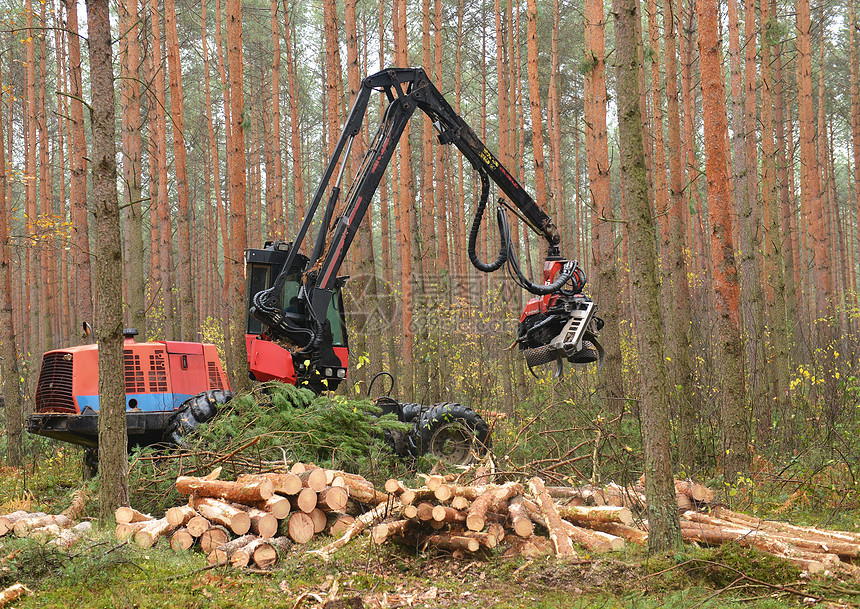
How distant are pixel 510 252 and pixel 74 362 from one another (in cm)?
485

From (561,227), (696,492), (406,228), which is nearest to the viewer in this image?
(696,492)

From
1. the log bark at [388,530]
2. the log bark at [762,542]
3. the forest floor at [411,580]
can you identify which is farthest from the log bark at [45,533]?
the log bark at [762,542]

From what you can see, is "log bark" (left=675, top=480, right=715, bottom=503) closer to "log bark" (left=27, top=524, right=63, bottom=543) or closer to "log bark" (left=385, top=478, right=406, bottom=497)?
"log bark" (left=385, top=478, right=406, bottom=497)

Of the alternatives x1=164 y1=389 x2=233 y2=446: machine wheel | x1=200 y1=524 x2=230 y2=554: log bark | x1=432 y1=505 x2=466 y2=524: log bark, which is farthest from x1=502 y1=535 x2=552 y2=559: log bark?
x1=164 y1=389 x2=233 y2=446: machine wheel

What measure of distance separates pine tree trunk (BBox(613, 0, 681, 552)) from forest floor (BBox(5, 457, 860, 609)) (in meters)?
0.35

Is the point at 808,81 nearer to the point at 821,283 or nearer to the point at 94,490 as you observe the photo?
the point at 821,283

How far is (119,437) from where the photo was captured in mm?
5746

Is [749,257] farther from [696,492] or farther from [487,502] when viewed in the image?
[487,502]

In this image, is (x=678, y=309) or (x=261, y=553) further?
(x=678, y=309)

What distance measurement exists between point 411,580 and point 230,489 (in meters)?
1.80

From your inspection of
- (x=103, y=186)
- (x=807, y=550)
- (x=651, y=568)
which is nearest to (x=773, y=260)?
(x=807, y=550)

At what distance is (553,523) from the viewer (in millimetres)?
5543

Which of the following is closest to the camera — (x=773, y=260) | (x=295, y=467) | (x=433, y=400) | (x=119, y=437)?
(x=119, y=437)

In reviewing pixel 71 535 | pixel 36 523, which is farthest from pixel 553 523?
pixel 36 523
